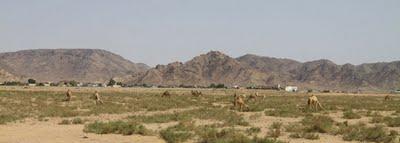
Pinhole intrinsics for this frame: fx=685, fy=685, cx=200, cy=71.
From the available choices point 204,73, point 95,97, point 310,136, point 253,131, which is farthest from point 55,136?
point 204,73

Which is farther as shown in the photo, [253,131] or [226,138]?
[253,131]

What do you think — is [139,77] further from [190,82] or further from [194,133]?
[194,133]

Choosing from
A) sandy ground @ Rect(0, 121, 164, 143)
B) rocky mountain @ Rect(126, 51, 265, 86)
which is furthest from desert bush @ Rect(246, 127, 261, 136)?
rocky mountain @ Rect(126, 51, 265, 86)

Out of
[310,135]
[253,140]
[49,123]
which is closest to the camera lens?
[253,140]

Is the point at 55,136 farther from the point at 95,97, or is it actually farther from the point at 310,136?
the point at 95,97

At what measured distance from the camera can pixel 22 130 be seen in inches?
885

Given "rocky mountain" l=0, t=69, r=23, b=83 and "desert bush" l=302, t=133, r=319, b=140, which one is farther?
"rocky mountain" l=0, t=69, r=23, b=83

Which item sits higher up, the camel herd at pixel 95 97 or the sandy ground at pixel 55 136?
the camel herd at pixel 95 97

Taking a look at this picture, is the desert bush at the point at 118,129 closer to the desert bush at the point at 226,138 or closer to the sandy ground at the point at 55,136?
the sandy ground at the point at 55,136

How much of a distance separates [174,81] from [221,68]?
51.1ft

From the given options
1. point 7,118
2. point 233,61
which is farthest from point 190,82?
point 7,118

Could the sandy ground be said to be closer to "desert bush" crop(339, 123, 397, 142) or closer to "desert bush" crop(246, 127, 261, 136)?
"desert bush" crop(246, 127, 261, 136)

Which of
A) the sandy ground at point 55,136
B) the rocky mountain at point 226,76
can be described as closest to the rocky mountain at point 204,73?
the rocky mountain at point 226,76

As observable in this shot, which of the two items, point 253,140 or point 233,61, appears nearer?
point 253,140
